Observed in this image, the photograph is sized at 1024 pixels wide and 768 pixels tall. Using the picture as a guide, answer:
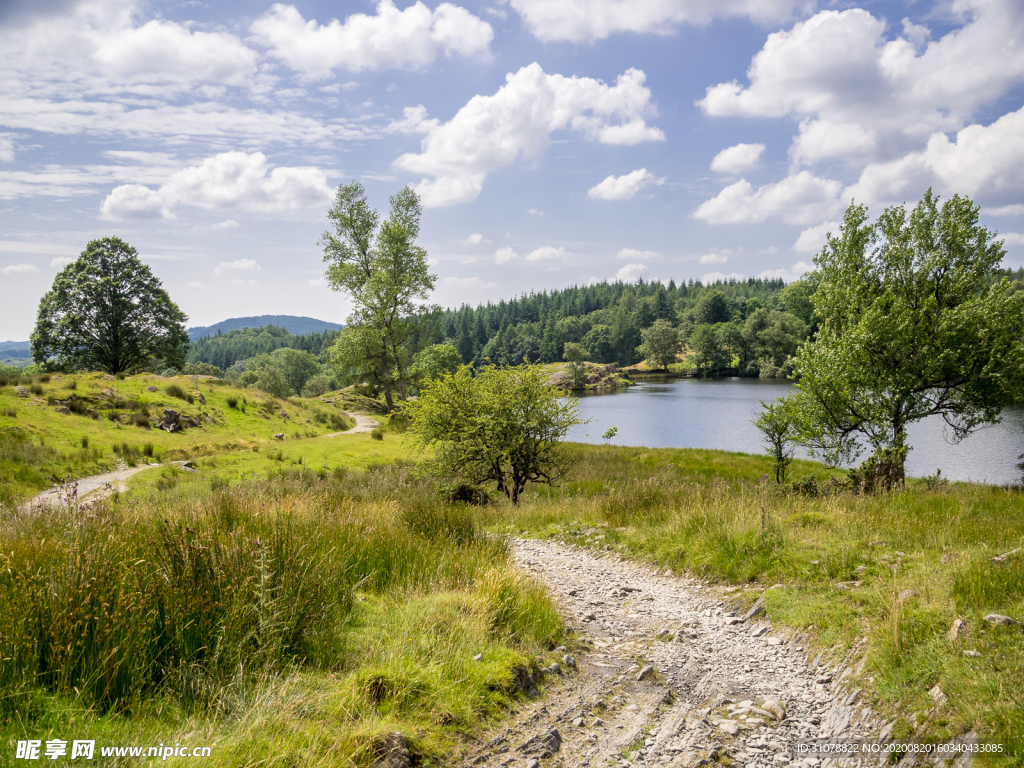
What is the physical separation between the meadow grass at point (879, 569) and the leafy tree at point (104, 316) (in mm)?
41326

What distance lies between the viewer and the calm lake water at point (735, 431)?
28.1m

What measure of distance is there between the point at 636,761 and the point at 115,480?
20436mm

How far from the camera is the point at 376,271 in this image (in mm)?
41969

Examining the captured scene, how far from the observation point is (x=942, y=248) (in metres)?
18.3

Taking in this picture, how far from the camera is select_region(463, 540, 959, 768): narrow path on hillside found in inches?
151

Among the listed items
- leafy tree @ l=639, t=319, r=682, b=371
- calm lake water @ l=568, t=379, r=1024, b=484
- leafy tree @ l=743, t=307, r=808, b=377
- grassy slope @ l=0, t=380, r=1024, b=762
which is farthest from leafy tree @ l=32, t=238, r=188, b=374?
leafy tree @ l=639, t=319, r=682, b=371

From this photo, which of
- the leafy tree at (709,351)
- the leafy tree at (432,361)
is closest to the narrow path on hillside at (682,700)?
the leafy tree at (432,361)

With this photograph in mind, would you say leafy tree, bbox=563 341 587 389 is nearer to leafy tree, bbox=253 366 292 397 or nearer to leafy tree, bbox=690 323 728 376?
leafy tree, bbox=690 323 728 376

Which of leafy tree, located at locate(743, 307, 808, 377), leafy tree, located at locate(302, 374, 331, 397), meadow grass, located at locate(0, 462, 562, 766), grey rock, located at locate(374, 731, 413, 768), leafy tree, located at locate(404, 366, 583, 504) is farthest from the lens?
leafy tree, located at locate(302, 374, 331, 397)

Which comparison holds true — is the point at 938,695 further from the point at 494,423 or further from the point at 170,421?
the point at 170,421

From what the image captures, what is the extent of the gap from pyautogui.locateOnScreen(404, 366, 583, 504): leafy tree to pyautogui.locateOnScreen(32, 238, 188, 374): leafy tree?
35.8 metres

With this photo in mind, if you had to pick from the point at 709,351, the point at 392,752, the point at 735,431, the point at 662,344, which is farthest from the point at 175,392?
the point at 662,344

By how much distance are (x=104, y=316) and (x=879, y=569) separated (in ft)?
162

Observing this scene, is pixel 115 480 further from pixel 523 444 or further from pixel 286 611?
pixel 286 611
